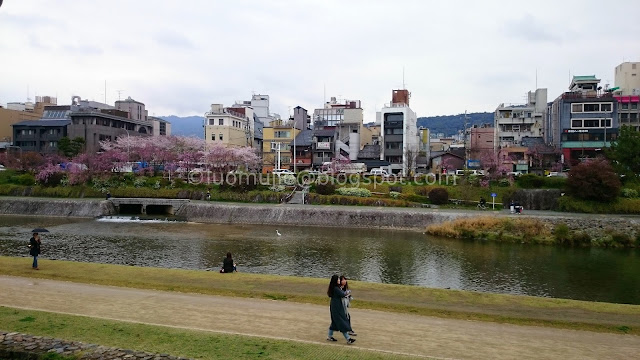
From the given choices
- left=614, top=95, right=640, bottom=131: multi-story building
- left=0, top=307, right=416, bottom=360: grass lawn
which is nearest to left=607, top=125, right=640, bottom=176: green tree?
left=614, top=95, right=640, bottom=131: multi-story building

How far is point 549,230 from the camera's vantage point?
39625mm

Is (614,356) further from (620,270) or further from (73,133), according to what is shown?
(73,133)

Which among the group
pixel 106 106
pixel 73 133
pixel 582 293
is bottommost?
pixel 582 293

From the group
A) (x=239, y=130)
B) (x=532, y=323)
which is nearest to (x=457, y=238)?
(x=532, y=323)

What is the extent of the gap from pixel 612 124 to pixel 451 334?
7156cm

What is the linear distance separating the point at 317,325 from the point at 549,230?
31.7 metres

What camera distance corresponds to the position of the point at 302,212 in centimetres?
4925

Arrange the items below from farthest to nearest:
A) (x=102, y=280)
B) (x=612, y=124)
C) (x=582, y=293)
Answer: (x=612, y=124), (x=582, y=293), (x=102, y=280)

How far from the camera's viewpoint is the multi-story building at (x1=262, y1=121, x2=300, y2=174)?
84688mm

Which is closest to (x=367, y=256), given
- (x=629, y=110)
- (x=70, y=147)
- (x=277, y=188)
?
(x=277, y=188)

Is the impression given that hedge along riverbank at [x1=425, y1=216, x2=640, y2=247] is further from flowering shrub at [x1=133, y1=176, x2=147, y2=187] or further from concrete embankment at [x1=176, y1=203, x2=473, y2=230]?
flowering shrub at [x1=133, y1=176, x2=147, y2=187]

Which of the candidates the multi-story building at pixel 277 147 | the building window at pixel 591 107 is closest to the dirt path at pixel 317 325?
the multi-story building at pixel 277 147

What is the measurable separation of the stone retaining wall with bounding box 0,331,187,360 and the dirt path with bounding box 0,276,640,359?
307cm

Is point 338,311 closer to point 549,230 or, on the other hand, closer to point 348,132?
point 549,230
